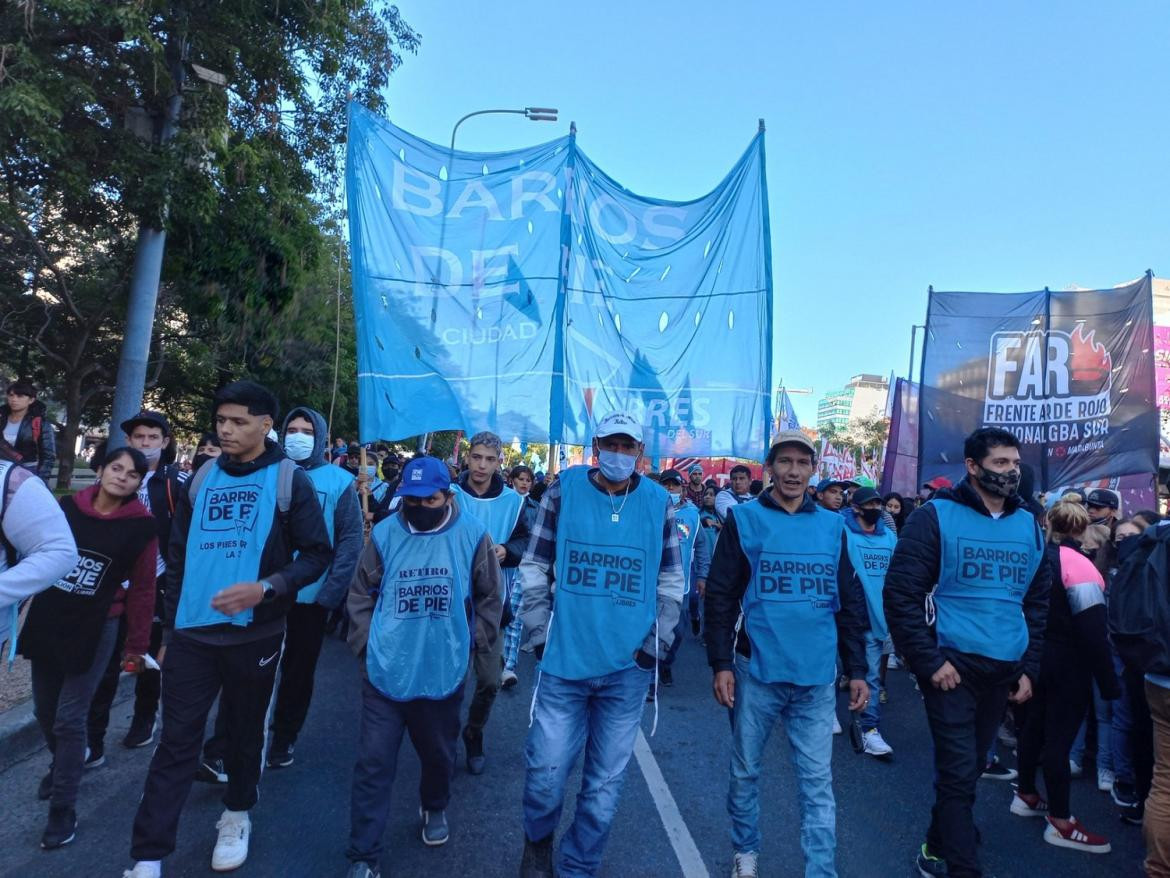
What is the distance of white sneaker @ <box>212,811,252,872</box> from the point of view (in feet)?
10.5

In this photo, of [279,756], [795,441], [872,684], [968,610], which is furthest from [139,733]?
[872,684]

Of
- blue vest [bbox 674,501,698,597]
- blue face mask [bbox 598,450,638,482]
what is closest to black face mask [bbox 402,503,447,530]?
blue face mask [bbox 598,450,638,482]

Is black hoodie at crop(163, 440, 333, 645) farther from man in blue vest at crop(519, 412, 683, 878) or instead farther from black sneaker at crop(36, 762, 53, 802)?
black sneaker at crop(36, 762, 53, 802)

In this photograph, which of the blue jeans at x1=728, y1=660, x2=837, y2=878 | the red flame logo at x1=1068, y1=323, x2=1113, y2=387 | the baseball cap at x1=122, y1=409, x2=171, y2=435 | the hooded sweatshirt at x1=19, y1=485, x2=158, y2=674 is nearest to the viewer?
the blue jeans at x1=728, y1=660, x2=837, y2=878

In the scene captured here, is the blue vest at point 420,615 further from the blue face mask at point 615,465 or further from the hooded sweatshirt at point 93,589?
the hooded sweatshirt at point 93,589

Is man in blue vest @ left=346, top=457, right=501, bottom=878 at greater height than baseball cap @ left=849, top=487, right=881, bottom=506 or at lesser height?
lesser

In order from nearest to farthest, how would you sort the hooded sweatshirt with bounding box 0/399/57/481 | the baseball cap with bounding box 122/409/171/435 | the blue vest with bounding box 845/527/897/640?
the baseball cap with bounding box 122/409/171/435, the blue vest with bounding box 845/527/897/640, the hooded sweatshirt with bounding box 0/399/57/481

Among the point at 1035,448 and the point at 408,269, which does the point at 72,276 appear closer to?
the point at 408,269

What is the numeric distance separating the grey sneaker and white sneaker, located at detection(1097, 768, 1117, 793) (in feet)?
13.3

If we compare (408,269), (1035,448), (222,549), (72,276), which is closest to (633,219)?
(408,269)

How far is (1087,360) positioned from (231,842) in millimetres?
11460

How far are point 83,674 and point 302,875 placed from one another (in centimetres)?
133

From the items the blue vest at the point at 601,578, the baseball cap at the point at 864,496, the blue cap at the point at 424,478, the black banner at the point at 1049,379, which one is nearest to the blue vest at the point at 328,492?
the blue cap at the point at 424,478

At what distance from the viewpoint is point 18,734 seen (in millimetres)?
4328
